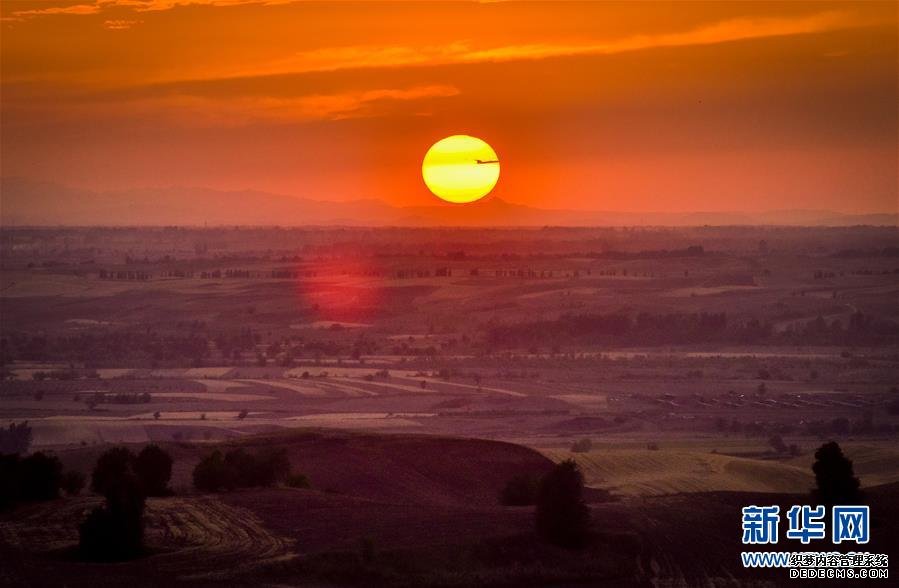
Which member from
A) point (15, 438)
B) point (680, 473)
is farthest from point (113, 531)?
point (15, 438)

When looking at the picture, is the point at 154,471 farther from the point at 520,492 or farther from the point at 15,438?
the point at 15,438

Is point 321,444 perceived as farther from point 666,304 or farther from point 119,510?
point 666,304

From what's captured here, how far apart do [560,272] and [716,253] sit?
15.8 metres

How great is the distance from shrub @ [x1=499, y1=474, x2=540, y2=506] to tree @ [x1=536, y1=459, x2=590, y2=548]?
555cm

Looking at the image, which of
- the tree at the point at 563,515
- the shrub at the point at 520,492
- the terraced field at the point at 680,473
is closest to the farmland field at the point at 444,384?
the terraced field at the point at 680,473

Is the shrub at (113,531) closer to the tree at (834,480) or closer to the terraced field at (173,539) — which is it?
the terraced field at (173,539)

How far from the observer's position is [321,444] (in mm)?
40062

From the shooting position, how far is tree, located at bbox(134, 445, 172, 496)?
103 ft

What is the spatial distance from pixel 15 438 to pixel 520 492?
25.9 m

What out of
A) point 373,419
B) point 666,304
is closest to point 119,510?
point 373,419

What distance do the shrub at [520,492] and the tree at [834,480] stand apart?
6.03 meters

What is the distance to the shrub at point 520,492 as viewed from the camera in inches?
1277

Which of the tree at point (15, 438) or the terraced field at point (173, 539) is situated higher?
the tree at point (15, 438)

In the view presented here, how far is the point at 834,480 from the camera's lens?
96.9 ft
